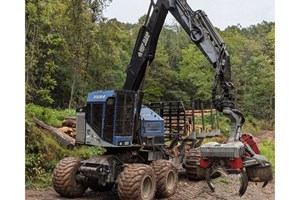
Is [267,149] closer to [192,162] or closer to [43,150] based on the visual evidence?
[192,162]

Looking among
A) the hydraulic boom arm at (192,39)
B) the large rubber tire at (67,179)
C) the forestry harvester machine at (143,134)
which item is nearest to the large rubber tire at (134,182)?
the forestry harvester machine at (143,134)

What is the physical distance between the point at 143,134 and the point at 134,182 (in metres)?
0.97

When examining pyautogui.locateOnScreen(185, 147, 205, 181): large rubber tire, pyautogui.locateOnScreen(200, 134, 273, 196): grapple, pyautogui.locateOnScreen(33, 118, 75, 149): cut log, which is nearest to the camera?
pyautogui.locateOnScreen(200, 134, 273, 196): grapple

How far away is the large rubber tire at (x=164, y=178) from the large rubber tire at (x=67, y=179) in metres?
0.89

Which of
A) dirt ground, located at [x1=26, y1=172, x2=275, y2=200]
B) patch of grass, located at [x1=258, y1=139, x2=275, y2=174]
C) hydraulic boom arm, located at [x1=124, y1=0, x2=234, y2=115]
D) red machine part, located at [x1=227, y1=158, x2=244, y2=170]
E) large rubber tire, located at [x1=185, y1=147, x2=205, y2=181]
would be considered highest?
hydraulic boom arm, located at [x1=124, y1=0, x2=234, y2=115]

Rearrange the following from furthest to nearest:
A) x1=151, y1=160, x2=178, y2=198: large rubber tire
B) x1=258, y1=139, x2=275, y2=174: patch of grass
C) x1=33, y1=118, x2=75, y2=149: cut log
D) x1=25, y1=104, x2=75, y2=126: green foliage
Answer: x1=33, y1=118, x2=75, y2=149: cut log < x1=151, y1=160, x2=178, y2=198: large rubber tire < x1=25, y1=104, x2=75, y2=126: green foliage < x1=258, y1=139, x2=275, y2=174: patch of grass

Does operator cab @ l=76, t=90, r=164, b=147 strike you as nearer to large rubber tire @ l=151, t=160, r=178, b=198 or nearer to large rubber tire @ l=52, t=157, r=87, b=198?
large rubber tire @ l=52, t=157, r=87, b=198

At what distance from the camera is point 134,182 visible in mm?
4621

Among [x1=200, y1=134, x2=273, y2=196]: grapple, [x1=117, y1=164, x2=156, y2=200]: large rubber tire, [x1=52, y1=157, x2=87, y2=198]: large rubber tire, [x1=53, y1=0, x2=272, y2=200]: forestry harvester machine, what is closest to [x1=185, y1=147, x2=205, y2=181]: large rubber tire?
[x1=53, y1=0, x2=272, y2=200]: forestry harvester machine

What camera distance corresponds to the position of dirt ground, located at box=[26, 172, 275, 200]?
4605mm

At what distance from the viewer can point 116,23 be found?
540cm

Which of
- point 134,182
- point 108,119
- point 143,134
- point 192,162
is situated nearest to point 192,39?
point 108,119
